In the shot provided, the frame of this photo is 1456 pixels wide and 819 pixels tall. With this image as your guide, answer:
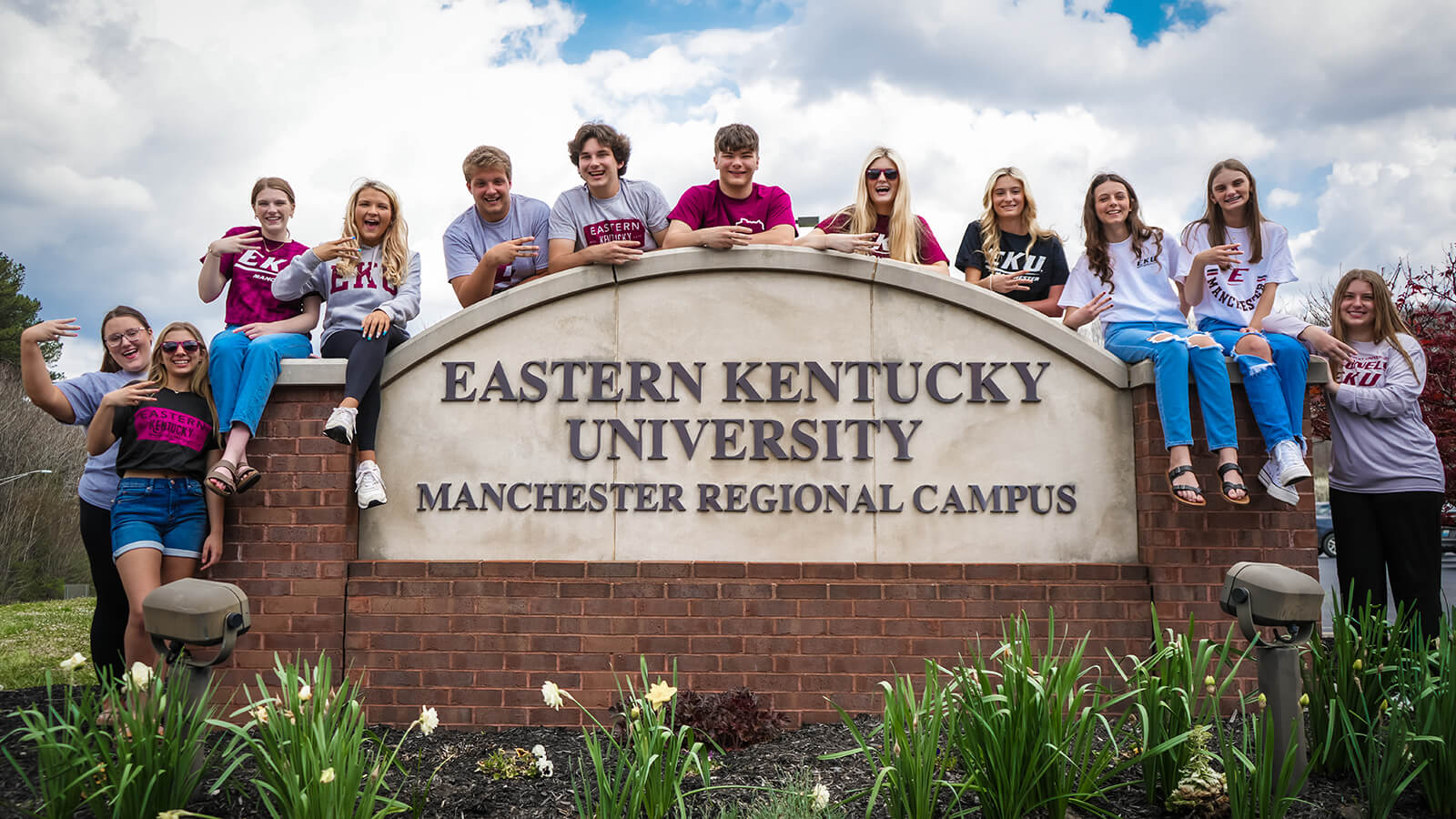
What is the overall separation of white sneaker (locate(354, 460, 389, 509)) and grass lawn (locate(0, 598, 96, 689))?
2256 millimetres

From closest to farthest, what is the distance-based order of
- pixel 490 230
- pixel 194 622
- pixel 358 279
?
pixel 194 622 → pixel 358 279 → pixel 490 230

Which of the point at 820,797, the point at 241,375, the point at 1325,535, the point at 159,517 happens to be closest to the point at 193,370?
the point at 241,375

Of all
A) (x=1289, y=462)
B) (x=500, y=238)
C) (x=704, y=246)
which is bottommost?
(x=1289, y=462)

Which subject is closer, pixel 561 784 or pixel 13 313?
pixel 561 784

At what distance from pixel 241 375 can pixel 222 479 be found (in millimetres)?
657

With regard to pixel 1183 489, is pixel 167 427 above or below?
above

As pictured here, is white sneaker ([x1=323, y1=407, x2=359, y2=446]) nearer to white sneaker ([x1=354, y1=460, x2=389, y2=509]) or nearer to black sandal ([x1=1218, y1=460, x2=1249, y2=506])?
white sneaker ([x1=354, y1=460, x2=389, y2=509])

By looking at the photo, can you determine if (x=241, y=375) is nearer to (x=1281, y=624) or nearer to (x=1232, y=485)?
(x=1281, y=624)

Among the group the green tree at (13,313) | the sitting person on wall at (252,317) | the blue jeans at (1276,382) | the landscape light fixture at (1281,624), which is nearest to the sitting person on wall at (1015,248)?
the blue jeans at (1276,382)

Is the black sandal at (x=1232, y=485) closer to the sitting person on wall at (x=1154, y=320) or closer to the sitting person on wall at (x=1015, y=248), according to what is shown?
the sitting person on wall at (x=1154, y=320)

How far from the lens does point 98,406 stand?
5074 millimetres

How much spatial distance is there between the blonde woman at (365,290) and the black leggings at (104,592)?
1.24 meters

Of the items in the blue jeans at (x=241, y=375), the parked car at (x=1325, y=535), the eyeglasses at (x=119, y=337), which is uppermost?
the eyeglasses at (x=119, y=337)

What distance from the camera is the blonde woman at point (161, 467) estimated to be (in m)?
4.72
